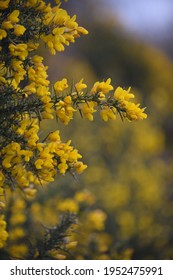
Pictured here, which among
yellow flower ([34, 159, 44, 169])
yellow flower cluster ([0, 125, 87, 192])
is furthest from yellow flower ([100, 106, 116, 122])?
yellow flower ([34, 159, 44, 169])

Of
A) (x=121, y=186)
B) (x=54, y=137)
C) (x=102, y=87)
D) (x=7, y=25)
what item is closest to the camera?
(x=7, y=25)

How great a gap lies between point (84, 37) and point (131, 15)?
16.1 feet

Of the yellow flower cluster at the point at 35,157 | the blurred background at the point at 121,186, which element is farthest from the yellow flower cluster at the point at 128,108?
the blurred background at the point at 121,186

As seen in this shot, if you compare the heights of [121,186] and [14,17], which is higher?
[121,186]

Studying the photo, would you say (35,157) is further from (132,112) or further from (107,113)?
(132,112)

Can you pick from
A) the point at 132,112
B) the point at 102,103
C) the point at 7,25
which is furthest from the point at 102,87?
the point at 7,25

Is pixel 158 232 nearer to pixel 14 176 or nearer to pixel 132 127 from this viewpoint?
pixel 132 127

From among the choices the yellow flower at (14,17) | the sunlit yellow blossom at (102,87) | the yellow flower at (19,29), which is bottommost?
the sunlit yellow blossom at (102,87)

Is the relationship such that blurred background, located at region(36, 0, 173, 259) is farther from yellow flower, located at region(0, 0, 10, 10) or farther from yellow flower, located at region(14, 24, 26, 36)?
yellow flower, located at region(0, 0, 10, 10)

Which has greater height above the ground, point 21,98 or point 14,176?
point 21,98

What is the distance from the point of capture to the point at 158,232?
18.3 feet

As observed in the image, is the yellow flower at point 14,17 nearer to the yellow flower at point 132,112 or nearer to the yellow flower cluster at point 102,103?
the yellow flower cluster at point 102,103

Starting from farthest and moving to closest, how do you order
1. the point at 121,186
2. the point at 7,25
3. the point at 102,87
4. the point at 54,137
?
the point at 121,186 → the point at 54,137 → the point at 102,87 → the point at 7,25
